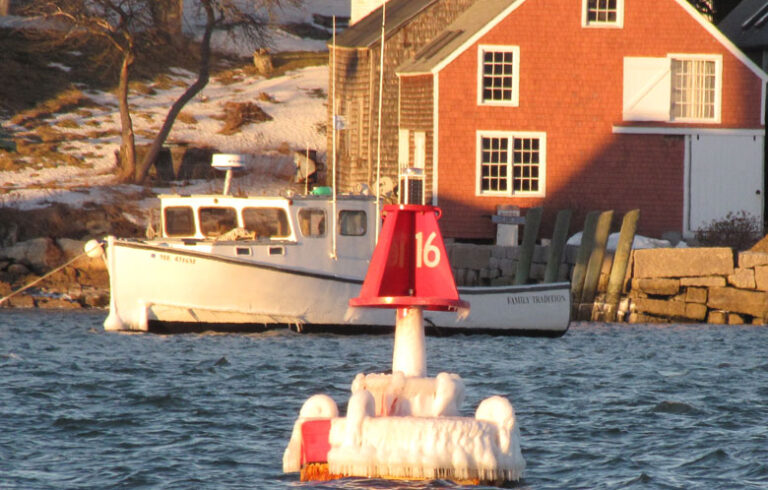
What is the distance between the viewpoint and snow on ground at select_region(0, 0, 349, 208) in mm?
35000

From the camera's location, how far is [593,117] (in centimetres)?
3262

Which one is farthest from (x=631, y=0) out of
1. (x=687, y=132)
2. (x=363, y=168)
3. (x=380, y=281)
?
(x=380, y=281)

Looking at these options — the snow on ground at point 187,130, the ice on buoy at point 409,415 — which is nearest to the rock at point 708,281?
the snow on ground at point 187,130

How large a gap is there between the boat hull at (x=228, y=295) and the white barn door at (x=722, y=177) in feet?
33.3

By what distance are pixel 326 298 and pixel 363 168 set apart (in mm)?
13869

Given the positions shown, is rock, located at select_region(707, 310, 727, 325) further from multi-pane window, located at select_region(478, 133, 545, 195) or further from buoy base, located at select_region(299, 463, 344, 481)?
buoy base, located at select_region(299, 463, 344, 481)

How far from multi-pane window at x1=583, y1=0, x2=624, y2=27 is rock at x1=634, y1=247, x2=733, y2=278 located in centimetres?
654

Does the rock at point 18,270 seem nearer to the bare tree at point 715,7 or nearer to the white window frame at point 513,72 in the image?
the white window frame at point 513,72

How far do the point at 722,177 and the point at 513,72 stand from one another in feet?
17.6

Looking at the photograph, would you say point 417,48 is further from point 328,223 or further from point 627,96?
point 328,223

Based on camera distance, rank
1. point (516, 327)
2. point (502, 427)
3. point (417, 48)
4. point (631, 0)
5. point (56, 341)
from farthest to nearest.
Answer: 1. point (417, 48)
2. point (631, 0)
3. point (516, 327)
4. point (56, 341)
5. point (502, 427)

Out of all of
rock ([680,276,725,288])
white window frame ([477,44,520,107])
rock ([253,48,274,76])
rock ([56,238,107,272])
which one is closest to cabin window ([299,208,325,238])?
rock ([680,276,725,288])

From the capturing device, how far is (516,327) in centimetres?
2434

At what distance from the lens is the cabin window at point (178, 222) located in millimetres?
23891
